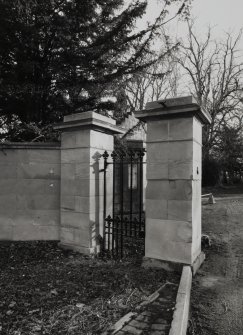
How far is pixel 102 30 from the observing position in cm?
740

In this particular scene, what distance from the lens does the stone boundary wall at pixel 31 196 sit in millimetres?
6000

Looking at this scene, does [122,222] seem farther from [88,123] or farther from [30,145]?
[30,145]

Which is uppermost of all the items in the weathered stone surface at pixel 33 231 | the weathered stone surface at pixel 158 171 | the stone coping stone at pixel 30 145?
the stone coping stone at pixel 30 145

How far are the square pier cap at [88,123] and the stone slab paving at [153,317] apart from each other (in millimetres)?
3143

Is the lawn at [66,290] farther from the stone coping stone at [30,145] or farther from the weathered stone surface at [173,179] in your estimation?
the stone coping stone at [30,145]

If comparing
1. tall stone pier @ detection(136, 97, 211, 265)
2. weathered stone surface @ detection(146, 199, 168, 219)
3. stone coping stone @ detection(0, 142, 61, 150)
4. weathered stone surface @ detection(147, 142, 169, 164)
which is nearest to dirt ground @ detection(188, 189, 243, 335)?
tall stone pier @ detection(136, 97, 211, 265)

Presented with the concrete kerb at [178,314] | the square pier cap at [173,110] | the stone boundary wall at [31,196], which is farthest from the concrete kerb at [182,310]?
the stone boundary wall at [31,196]

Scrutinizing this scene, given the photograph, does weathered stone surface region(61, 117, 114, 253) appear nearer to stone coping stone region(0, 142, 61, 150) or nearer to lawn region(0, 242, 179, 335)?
stone coping stone region(0, 142, 61, 150)

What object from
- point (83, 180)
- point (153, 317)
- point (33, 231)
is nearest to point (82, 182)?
point (83, 180)

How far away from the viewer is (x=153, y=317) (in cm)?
307

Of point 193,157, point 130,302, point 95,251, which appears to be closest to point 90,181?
point 95,251

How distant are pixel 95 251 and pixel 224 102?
20889 millimetres

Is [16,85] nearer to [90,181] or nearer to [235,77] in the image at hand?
[90,181]

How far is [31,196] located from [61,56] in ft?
11.3
